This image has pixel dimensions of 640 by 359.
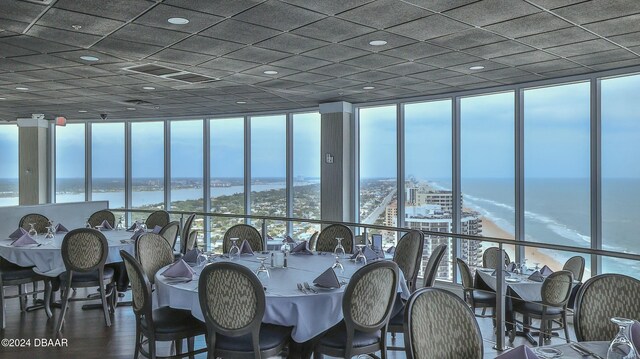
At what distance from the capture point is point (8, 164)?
486 inches

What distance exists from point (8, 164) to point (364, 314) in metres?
12.3

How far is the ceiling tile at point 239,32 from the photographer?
14.8ft

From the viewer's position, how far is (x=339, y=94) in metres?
8.53

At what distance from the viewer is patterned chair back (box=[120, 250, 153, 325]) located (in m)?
3.59

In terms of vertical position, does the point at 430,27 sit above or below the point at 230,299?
above

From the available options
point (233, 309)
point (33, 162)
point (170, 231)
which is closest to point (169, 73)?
point (170, 231)

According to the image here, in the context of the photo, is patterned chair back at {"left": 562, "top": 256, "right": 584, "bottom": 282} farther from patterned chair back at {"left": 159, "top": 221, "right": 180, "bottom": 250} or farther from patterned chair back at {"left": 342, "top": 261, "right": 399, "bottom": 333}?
patterned chair back at {"left": 159, "top": 221, "right": 180, "bottom": 250}

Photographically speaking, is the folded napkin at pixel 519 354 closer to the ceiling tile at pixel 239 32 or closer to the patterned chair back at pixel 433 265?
the patterned chair back at pixel 433 265

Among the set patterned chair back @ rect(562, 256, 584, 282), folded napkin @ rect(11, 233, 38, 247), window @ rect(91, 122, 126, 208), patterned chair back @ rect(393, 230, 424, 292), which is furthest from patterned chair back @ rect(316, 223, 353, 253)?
window @ rect(91, 122, 126, 208)

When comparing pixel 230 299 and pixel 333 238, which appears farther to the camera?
pixel 333 238

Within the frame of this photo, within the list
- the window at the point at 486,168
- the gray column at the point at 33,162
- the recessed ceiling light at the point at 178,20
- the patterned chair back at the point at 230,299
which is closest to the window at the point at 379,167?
the window at the point at 486,168

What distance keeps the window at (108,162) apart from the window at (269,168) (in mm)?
3672

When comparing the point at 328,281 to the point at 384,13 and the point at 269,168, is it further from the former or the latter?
the point at 269,168

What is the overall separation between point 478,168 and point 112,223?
6237 millimetres
